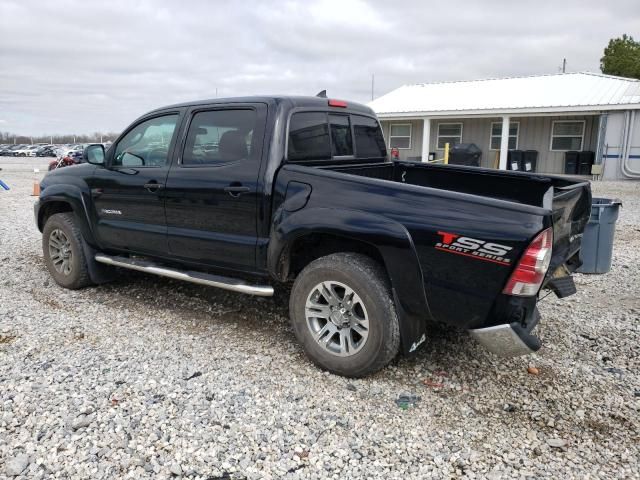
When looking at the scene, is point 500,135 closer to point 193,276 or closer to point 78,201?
point 78,201

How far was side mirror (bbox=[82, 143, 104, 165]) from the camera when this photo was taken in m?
5.13

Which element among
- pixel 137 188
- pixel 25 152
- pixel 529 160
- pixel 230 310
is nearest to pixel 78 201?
pixel 137 188

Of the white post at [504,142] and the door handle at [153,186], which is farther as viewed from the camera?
the white post at [504,142]

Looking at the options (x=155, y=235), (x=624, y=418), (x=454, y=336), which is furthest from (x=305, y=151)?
(x=624, y=418)

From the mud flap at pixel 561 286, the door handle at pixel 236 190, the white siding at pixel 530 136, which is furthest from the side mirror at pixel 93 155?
the white siding at pixel 530 136

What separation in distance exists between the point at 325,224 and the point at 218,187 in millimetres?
1068

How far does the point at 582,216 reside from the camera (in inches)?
160

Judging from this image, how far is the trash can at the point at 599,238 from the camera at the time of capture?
4.98 meters

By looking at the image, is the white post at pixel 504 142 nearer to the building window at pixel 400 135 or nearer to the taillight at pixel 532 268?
the building window at pixel 400 135

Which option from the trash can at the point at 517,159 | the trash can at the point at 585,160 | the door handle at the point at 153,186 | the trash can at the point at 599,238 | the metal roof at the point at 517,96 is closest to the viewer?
the door handle at the point at 153,186

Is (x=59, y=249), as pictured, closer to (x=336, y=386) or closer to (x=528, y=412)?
(x=336, y=386)

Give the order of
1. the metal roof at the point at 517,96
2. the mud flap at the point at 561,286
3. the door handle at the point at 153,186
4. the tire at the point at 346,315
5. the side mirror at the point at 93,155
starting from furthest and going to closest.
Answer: the metal roof at the point at 517,96, the side mirror at the point at 93,155, the door handle at the point at 153,186, the mud flap at the point at 561,286, the tire at the point at 346,315

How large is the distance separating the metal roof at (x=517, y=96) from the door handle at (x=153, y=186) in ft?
54.6

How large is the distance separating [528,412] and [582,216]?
1643 millimetres
